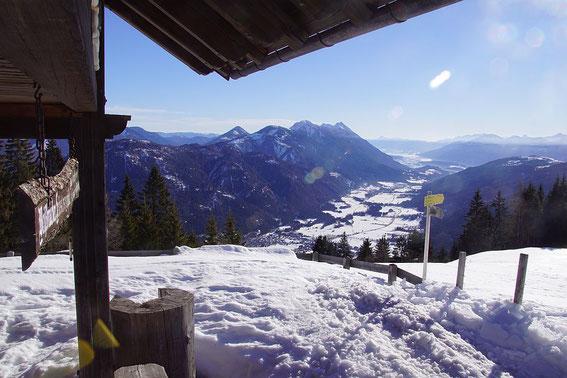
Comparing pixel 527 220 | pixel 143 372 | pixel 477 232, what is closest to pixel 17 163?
pixel 143 372

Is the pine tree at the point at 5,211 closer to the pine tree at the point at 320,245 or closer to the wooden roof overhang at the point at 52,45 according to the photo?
the pine tree at the point at 320,245

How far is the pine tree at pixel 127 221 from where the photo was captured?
29.8 m

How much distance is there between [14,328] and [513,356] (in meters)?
6.33

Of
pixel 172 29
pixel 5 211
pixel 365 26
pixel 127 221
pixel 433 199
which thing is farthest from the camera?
pixel 127 221

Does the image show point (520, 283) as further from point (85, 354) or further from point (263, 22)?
point (85, 354)

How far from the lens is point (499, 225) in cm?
4459

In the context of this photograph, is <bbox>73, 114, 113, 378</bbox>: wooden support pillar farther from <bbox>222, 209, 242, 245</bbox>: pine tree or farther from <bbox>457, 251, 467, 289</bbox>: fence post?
<bbox>222, 209, 242, 245</bbox>: pine tree

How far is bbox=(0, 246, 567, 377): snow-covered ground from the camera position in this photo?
142 inches

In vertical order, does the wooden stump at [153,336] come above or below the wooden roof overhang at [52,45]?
below

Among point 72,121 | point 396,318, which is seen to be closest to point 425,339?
point 396,318

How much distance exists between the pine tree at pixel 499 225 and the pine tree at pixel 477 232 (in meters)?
0.64

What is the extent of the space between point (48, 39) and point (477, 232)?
5120cm

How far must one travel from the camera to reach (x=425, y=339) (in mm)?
3990

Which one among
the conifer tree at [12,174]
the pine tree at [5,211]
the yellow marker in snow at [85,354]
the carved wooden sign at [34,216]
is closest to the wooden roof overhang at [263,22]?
the carved wooden sign at [34,216]
